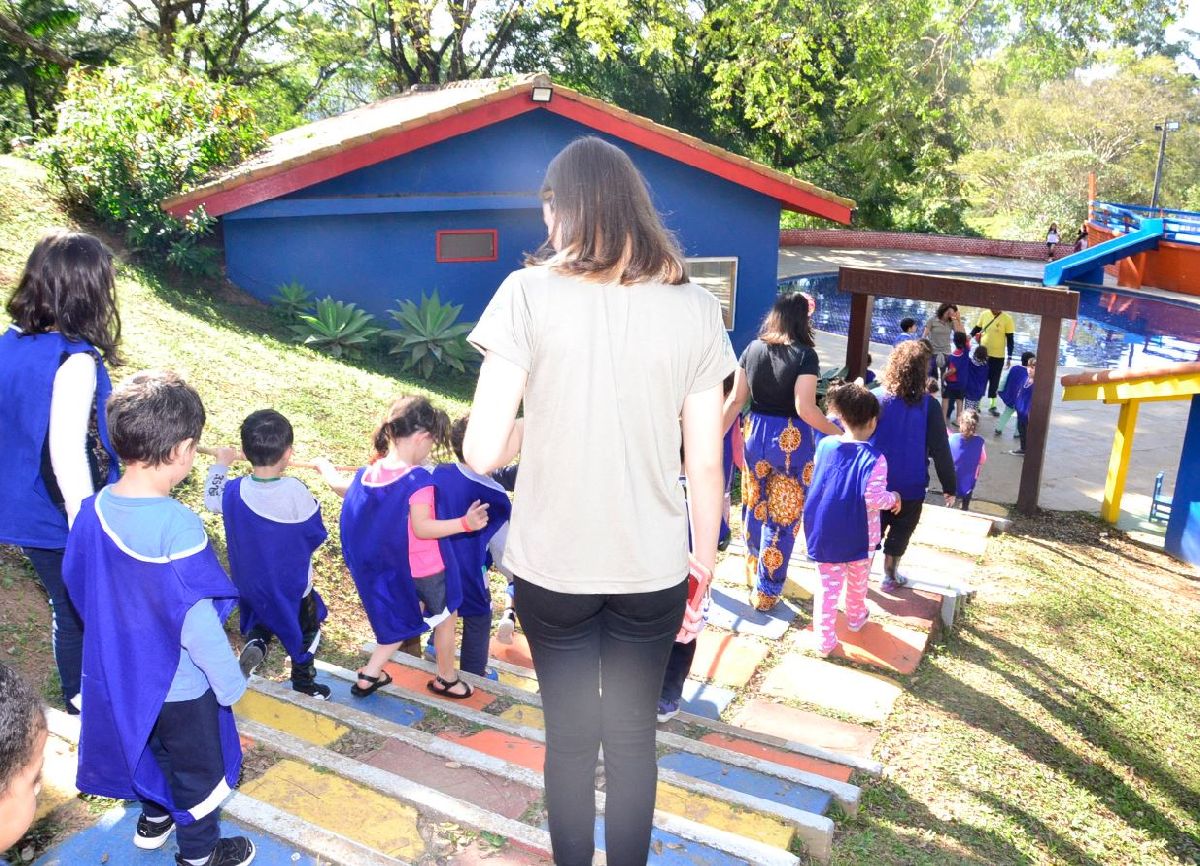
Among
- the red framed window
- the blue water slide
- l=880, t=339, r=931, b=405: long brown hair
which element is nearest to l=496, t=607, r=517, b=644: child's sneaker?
l=880, t=339, r=931, b=405: long brown hair

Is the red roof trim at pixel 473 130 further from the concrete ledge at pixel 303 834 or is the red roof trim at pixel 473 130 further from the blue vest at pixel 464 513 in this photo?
the concrete ledge at pixel 303 834

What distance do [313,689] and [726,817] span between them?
195cm

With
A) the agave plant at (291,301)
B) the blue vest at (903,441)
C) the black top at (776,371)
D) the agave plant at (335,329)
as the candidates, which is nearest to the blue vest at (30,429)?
the black top at (776,371)

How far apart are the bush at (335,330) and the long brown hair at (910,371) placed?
681 centimetres

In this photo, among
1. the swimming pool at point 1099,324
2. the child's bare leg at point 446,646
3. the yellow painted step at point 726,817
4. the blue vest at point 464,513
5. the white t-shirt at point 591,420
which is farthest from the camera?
the swimming pool at point 1099,324

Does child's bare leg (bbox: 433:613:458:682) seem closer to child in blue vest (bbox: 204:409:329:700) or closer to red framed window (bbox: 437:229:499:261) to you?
child in blue vest (bbox: 204:409:329:700)

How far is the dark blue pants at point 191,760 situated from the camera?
2643mm

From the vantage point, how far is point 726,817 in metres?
3.16

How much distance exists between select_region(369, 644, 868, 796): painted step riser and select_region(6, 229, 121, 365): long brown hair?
2.06 metres

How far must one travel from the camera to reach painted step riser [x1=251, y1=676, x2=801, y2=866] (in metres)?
2.79

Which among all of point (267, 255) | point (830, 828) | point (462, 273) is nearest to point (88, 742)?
point (830, 828)

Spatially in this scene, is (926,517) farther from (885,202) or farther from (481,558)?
(885,202)

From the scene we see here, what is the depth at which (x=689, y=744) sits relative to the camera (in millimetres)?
3840

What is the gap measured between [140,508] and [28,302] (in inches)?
43.9
